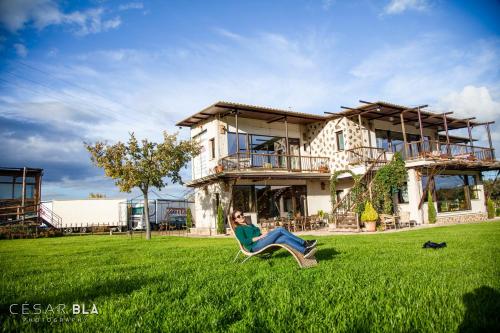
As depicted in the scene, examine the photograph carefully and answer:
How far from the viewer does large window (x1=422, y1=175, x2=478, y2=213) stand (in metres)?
19.2

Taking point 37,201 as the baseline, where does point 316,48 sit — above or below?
above

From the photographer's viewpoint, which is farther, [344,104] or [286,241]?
[344,104]

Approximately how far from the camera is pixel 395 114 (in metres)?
Answer: 19.6

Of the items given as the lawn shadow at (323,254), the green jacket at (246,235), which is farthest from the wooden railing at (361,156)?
the green jacket at (246,235)

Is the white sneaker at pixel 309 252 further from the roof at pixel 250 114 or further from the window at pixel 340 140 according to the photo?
the window at pixel 340 140

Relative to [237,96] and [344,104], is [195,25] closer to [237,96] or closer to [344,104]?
[237,96]

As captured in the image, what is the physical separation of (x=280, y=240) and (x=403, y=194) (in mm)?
14970

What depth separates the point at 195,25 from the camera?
544 inches

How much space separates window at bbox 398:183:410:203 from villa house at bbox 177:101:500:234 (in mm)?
55

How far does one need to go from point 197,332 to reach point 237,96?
16.2m

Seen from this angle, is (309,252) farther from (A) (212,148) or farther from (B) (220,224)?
(A) (212,148)

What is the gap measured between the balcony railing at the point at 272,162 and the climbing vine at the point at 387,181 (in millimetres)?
3635

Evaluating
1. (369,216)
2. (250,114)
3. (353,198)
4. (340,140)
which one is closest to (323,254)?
(369,216)

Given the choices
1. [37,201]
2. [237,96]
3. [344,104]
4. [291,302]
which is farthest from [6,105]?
[37,201]
